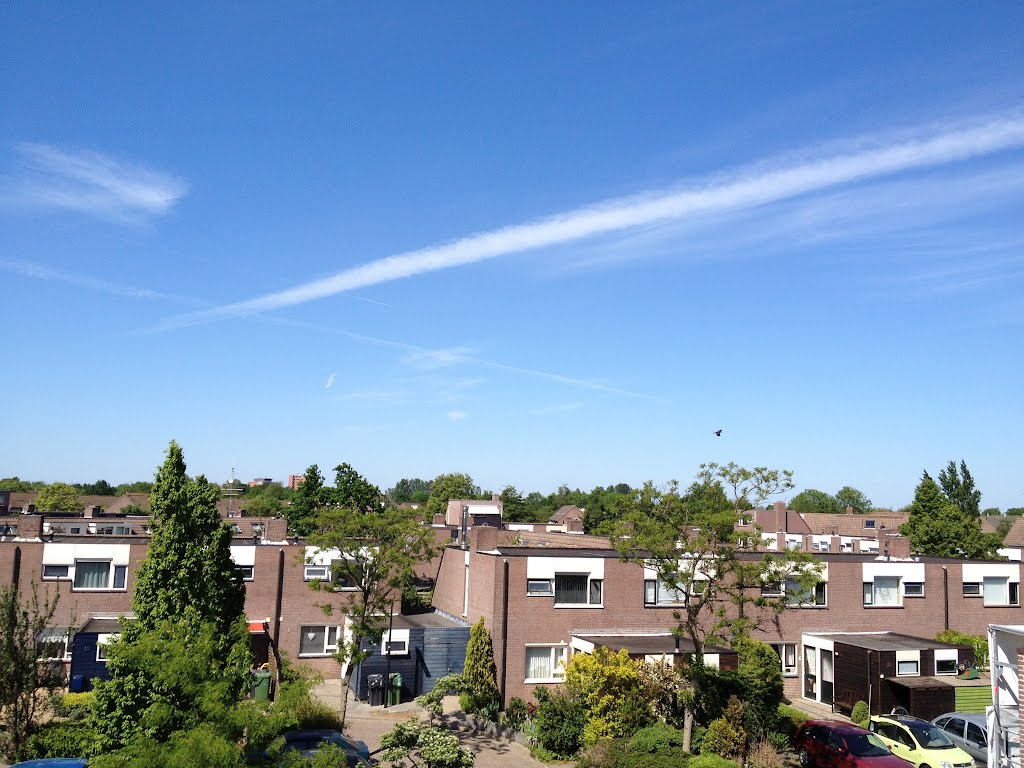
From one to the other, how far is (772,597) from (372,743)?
57.7ft

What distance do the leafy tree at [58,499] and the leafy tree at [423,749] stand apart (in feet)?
328

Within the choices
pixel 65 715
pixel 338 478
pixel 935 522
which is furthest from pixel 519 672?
pixel 338 478

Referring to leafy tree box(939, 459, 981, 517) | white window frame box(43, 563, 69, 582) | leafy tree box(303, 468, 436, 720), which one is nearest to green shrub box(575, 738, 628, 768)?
leafy tree box(303, 468, 436, 720)

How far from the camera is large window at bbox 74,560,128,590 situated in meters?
33.1

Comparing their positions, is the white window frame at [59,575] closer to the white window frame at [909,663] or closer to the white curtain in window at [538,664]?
the white curtain in window at [538,664]

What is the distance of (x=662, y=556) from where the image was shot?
24.5 metres

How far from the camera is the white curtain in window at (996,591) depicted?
37.5 m

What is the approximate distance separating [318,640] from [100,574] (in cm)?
890

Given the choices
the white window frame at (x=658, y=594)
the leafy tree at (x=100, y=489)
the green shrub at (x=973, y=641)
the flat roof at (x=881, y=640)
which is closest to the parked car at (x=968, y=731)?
the flat roof at (x=881, y=640)

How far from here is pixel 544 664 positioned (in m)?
32.2

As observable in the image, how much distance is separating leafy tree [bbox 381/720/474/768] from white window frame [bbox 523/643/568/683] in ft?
29.4

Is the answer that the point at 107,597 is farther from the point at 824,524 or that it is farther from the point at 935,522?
the point at 824,524

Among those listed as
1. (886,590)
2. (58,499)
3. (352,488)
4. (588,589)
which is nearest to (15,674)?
(588,589)

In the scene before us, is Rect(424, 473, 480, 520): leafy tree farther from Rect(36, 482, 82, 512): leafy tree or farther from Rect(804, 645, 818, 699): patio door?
Rect(804, 645, 818, 699): patio door
